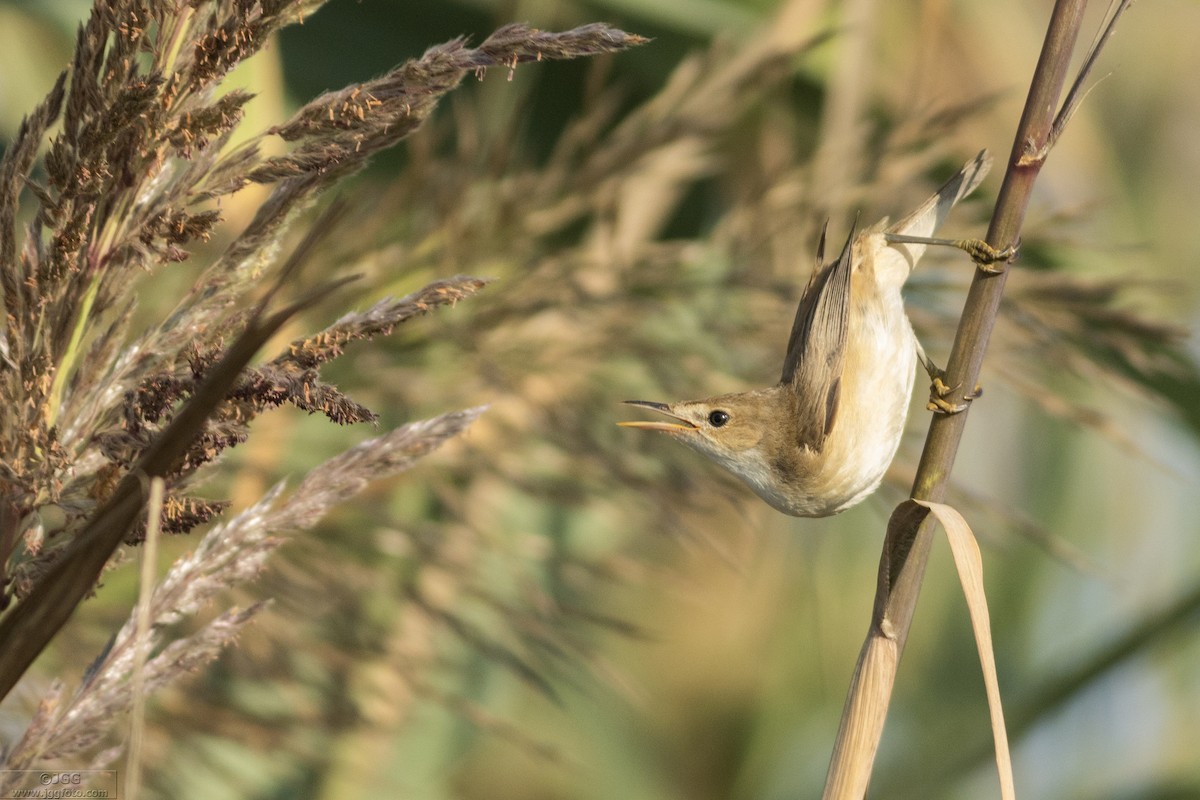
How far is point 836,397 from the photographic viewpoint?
1.22 metres

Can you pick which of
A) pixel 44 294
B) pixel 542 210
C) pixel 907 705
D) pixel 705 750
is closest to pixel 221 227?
pixel 542 210

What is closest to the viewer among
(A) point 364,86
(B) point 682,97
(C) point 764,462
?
(A) point 364,86

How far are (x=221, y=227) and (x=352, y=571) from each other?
1.76ft

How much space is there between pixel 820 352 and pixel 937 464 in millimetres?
464

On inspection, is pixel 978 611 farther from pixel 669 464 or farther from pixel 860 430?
pixel 669 464

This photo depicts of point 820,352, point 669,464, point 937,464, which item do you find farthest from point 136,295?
point 669,464

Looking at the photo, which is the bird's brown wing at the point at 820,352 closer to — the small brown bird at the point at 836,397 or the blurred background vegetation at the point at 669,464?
the small brown bird at the point at 836,397

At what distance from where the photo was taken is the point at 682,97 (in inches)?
62.7

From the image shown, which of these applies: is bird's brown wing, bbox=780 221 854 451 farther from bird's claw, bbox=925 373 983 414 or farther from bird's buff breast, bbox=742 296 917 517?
bird's claw, bbox=925 373 983 414

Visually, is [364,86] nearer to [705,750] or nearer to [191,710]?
[191,710]

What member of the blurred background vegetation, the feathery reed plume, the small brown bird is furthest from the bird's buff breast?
the feathery reed plume

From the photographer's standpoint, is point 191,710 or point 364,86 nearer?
point 364,86

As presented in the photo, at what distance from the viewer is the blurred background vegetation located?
1509 mm

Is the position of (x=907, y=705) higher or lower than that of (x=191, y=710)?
higher
